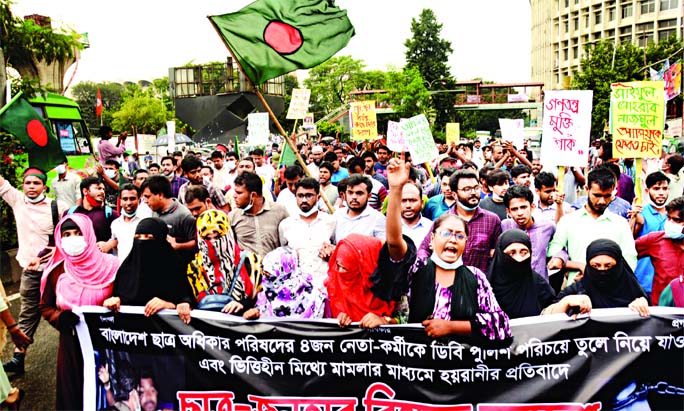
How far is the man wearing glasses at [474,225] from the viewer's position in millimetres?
4461

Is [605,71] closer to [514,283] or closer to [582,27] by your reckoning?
[514,283]

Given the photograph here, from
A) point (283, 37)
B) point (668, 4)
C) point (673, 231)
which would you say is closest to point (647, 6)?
point (668, 4)

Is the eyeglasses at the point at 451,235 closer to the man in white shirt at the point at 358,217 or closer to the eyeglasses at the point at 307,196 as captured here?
the man in white shirt at the point at 358,217

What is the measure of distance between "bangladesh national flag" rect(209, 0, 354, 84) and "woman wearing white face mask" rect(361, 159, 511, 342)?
3.23 m

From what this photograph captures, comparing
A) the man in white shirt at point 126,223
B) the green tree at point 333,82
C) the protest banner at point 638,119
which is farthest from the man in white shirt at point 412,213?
the green tree at point 333,82

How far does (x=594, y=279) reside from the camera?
144 inches

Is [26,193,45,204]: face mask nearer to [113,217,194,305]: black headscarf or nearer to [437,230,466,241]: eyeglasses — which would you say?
[113,217,194,305]: black headscarf

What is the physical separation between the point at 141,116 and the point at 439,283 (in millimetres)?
62402

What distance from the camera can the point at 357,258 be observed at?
3.43m

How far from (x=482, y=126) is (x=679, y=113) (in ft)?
159

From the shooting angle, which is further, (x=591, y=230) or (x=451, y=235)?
(x=591, y=230)

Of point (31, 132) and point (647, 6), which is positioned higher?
point (647, 6)

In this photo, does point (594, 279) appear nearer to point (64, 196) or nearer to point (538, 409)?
point (538, 409)

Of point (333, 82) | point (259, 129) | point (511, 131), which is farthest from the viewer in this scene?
point (333, 82)
